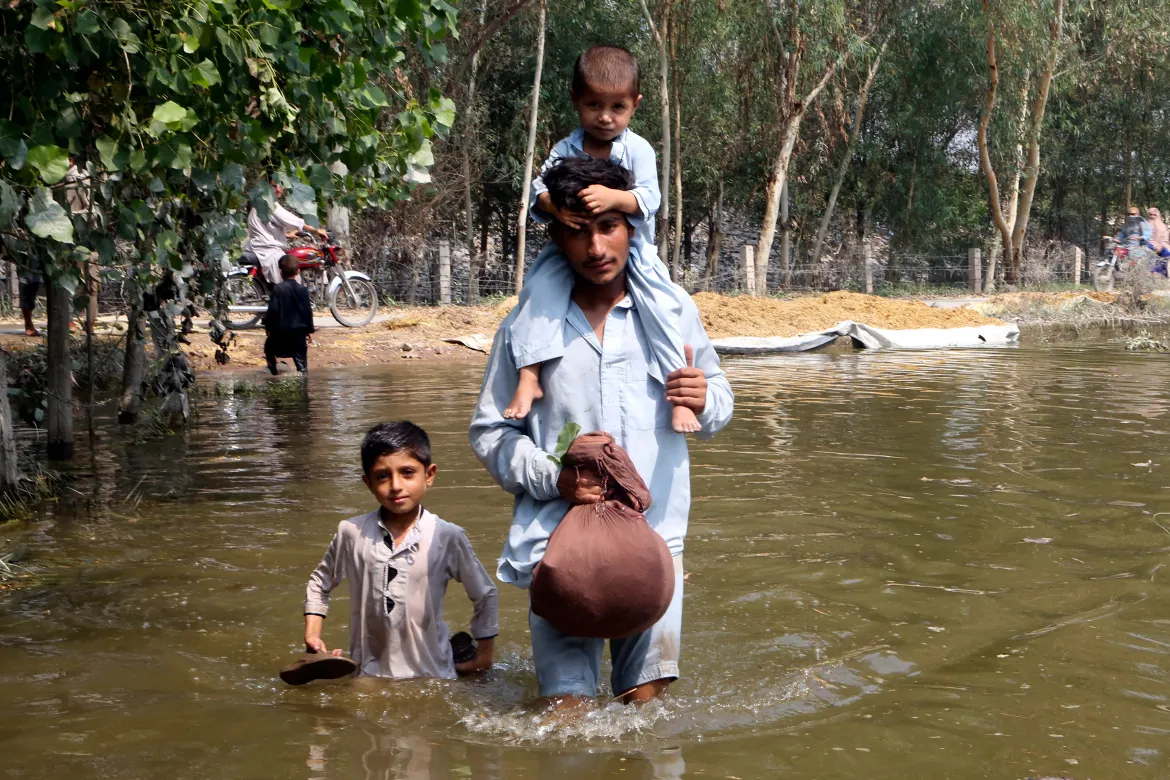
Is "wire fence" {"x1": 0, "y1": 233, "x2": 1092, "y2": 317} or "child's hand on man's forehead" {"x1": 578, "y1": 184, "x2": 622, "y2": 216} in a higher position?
"wire fence" {"x1": 0, "y1": 233, "x2": 1092, "y2": 317}

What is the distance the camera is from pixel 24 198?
501 centimetres

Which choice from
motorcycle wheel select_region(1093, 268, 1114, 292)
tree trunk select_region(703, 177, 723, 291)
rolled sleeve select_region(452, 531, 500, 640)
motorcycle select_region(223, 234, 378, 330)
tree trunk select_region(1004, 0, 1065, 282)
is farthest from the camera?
tree trunk select_region(703, 177, 723, 291)

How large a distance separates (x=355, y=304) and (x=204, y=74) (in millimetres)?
14388

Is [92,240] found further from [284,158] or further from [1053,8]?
[1053,8]

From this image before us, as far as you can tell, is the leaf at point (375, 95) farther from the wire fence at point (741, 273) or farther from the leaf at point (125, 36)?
the wire fence at point (741, 273)

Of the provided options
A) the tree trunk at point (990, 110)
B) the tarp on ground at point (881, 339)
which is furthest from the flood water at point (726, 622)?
the tree trunk at point (990, 110)

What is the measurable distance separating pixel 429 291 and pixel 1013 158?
15.9m

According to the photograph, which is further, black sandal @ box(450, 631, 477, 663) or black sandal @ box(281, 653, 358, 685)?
black sandal @ box(450, 631, 477, 663)

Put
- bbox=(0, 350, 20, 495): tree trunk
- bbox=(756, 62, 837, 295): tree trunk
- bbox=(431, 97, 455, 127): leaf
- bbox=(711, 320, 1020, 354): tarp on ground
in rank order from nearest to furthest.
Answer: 1. bbox=(431, 97, 455, 127): leaf
2. bbox=(0, 350, 20, 495): tree trunk
3. bbox=(711, 320, 1020, 354): tarp on ground
4. bbox=(756, 62, 837, 295): tree trunk

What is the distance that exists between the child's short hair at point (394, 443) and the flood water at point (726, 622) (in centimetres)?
78

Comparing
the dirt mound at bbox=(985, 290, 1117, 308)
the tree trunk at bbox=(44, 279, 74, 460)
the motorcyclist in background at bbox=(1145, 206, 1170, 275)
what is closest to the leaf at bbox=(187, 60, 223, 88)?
the tree trunk at bbox=(44, 279, 74, 460)

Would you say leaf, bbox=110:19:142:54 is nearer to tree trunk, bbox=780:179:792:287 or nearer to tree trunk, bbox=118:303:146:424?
tree trunk, bbox=118:303:146:424

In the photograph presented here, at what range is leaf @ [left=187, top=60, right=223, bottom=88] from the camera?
4.38 meters

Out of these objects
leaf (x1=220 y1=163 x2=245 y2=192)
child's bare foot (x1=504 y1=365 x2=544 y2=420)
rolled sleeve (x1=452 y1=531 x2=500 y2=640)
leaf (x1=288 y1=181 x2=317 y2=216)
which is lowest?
rolled sleeve (x1=452 y1=531 x2=500 y2=640)
